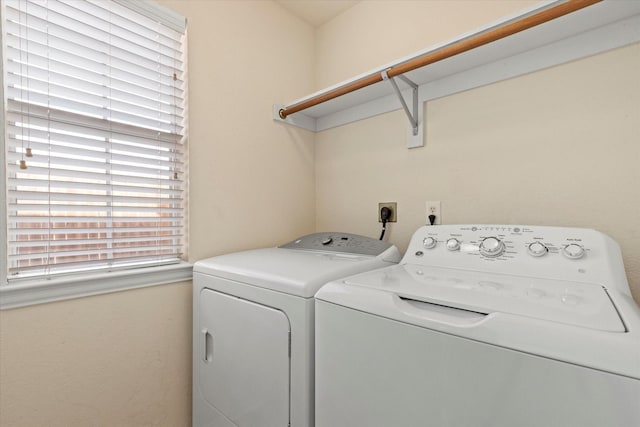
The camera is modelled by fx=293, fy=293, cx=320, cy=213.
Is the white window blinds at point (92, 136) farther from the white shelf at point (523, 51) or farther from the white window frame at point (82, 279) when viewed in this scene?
the white shelf at point (523, 51)

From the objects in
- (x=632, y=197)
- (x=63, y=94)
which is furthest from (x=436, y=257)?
(x=63, y=94)

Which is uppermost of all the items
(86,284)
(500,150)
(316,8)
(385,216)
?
(316,8)

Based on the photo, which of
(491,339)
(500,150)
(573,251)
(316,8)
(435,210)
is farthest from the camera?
(316,8)

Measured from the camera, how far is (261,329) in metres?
1.02

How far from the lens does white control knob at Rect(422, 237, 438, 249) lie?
1.15 meters

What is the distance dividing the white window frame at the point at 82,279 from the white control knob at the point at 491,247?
49.0 inches

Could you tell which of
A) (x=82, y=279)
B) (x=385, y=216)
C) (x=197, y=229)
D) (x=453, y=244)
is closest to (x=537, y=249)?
(x=453, y=244)

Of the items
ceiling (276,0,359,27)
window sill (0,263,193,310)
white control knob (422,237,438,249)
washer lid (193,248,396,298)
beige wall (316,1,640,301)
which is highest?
ceiling (276,0,359,27)

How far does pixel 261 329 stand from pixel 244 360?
0.57ft

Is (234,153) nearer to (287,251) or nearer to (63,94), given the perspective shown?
(287,251)

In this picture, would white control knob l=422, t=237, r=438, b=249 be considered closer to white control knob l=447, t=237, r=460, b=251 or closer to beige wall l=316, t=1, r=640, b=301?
white control knob l=447, t=237, r=460, b=251

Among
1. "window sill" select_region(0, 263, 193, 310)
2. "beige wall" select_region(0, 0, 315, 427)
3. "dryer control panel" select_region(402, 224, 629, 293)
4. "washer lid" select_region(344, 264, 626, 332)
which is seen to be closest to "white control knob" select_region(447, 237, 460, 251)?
"dryer control panel" select_region(402, 224, 629, 293)

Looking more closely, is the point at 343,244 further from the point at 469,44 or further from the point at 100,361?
the point at 100,361

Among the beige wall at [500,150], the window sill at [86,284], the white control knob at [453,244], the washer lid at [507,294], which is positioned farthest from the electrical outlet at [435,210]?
the window sill at [86,284]
